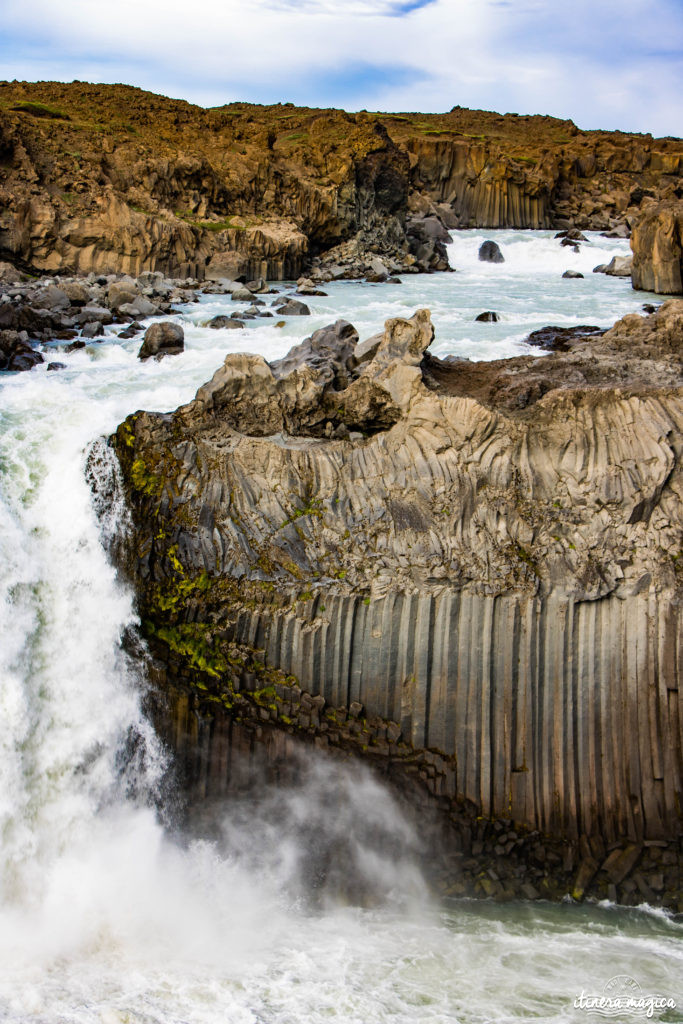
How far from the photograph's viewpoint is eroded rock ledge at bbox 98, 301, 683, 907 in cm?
863

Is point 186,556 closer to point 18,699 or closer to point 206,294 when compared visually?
point 18,699

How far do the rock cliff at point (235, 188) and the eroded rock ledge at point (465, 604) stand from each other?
2493cm

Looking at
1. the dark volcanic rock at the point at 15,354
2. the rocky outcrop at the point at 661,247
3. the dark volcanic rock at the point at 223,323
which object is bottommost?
the dark volcanic rock at the point at 15,354

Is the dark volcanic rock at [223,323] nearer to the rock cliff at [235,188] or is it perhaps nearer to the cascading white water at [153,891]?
the rock cliff at [235,188]

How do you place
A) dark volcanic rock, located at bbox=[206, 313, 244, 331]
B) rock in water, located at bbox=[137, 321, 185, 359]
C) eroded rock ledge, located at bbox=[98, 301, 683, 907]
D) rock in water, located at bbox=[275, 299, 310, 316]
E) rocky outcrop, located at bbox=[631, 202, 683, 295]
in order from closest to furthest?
1. eroded rock ledge, located at bbox=[98, 301, 683, 907]
2. rock in water, located at bbox=[137, 321, 185, 359]
3. dark volcanic rock, located at bbox=[206, 313, 244, 331]
4. rock in water, located at bbox=[275, 299, 310, 316]
5. rocky outcrop, located at bbox=[631, 202, 683, 295]

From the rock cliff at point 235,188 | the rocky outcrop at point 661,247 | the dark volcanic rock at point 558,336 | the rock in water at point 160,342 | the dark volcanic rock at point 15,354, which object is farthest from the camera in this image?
the rock cliff at point 235,188

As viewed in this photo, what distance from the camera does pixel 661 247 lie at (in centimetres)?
2875

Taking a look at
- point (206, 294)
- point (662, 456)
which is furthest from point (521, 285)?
point (662, 456)

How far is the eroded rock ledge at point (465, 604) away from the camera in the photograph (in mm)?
8633

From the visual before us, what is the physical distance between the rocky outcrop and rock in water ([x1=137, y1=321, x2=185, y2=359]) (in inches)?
711

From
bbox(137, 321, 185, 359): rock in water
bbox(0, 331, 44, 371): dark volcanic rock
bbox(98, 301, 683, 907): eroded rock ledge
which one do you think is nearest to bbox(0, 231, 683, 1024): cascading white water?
bbox(98, 301, 683, 907): eroded rock ledge

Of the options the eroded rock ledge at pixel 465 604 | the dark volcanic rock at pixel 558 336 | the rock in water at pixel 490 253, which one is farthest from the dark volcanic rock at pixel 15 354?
the rock in water at pixel 490 253

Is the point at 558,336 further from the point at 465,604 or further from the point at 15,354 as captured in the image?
the point at 15,354

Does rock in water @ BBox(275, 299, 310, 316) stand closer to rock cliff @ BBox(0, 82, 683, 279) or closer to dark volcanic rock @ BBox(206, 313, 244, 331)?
dark volcanic rock @ BBox(206, 313, 244, 331)
